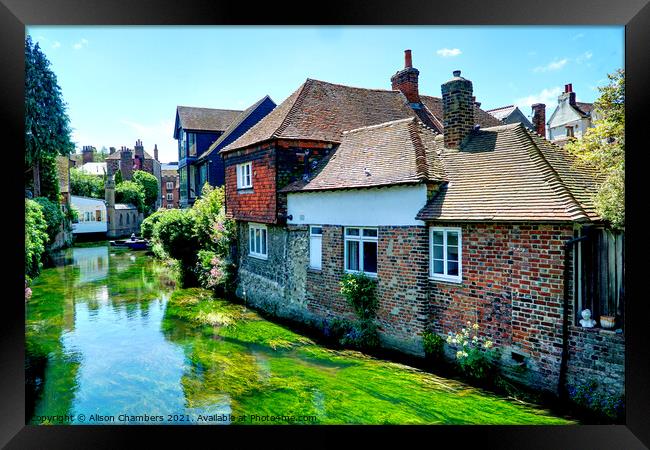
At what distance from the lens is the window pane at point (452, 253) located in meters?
9.03

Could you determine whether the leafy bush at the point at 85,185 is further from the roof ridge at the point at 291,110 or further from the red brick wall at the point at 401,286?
the red brick wall at the point at 401,286

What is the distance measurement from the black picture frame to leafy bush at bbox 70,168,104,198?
44725mm

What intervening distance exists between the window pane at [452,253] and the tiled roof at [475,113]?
10.2 meters

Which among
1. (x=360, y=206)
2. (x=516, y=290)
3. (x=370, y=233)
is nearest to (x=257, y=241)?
(x=360, y=206)

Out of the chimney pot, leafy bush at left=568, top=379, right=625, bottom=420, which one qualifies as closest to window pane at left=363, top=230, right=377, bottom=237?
leafy bush at left=568, top=379, right=625, bottom=420

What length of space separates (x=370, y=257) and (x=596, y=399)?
5483 millimetres

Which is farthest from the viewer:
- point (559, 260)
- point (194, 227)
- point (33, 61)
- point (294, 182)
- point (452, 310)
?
point (194, 227)

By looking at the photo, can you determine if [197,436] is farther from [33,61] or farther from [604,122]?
[33,61]

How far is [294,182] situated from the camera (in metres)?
13.6

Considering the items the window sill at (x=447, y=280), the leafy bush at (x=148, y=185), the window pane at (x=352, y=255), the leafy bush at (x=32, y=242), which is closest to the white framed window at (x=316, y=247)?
the window pane at (x=352, y=255)

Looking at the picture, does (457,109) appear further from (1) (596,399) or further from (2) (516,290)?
(1) (596,399)

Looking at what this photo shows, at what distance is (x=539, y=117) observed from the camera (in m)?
16.8
